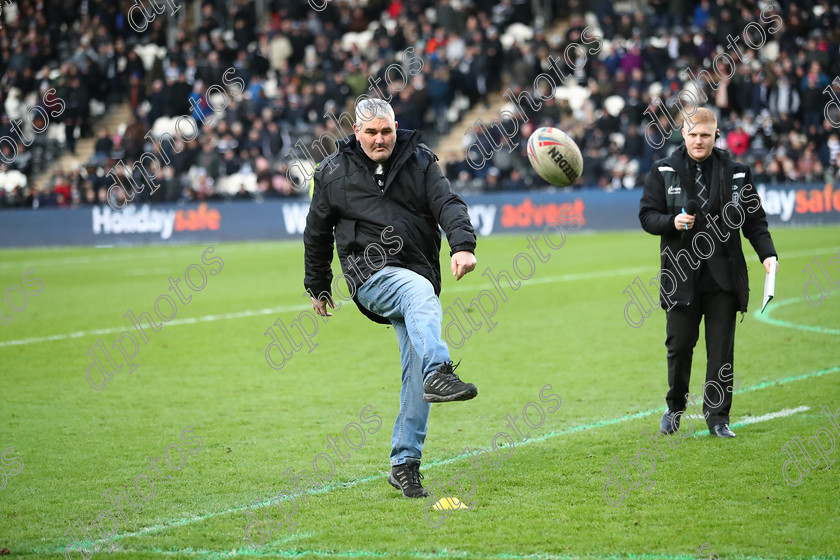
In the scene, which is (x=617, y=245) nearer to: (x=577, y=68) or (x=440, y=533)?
(x=577, y=68)

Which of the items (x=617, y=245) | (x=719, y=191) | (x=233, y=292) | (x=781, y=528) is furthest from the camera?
(x=617, y=245)

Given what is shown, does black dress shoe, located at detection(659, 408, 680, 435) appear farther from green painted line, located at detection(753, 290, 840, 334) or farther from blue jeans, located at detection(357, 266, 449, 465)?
green painted line, located at detection(753, 290, 840, 334)

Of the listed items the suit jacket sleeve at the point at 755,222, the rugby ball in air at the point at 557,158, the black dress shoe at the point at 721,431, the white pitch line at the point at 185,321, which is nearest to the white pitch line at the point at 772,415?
the black dress shoe at the point at 721,431

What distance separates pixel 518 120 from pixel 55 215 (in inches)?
502

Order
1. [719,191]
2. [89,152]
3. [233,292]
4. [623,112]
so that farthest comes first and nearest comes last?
[89,152] < [623,112] < [233,292] < [719,191]

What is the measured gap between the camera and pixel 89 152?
119 ft

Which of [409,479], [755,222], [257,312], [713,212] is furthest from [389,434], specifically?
[257,312]

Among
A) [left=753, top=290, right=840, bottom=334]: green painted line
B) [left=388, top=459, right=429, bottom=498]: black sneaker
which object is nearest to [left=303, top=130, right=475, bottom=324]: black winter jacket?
[left=388, top=459, right=429, bottom=498]: black sneaker

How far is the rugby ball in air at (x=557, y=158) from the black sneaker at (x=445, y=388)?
3.35 metres

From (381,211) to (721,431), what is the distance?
2.84m

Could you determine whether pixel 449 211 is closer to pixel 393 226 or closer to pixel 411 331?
pixel 393 226

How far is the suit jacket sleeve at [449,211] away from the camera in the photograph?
5.70 metres

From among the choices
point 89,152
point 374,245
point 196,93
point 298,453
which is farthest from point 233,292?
point 89,152

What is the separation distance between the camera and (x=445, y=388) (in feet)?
17.9
